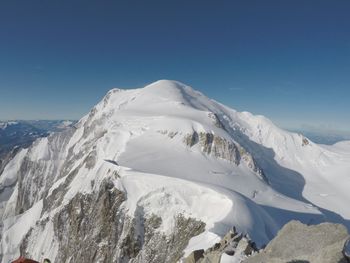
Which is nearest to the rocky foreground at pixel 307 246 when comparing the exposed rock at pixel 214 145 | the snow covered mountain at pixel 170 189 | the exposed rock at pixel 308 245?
the exposed rock at pixel 308 245

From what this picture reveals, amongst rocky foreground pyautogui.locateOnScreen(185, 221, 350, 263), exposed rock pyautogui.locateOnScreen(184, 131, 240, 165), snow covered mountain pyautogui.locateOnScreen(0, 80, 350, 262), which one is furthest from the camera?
exposed rock pyautogui.locateOnScreen(184, 131, 240, 165)

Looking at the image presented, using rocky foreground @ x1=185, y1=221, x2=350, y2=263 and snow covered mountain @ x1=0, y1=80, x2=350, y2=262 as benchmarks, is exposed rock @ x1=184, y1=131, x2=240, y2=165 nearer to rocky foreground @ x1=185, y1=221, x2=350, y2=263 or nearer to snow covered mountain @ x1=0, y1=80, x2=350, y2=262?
snow covered mountain @ x1=0, y1=80, x2=350, y2=262

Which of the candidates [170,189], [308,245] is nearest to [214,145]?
[170,189]

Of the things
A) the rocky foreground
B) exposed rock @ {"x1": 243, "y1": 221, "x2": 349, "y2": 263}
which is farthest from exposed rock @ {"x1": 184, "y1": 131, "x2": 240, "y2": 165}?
exposed rock @ {"x1": 243, "y1": 221, "x2": 349, "y2": 263}

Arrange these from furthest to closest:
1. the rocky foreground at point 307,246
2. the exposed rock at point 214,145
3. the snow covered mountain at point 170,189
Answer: the exposed rock at point 214,145
the snow covered mountain at point 170,189
the rocky foreground at point 307,246

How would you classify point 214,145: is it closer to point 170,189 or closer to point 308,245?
point 170,189

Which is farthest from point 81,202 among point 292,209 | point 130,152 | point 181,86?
point 181,86

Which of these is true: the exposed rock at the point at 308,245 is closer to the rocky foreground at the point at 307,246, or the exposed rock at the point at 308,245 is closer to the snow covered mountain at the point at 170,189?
the rocky foreground at the point at 307,246
